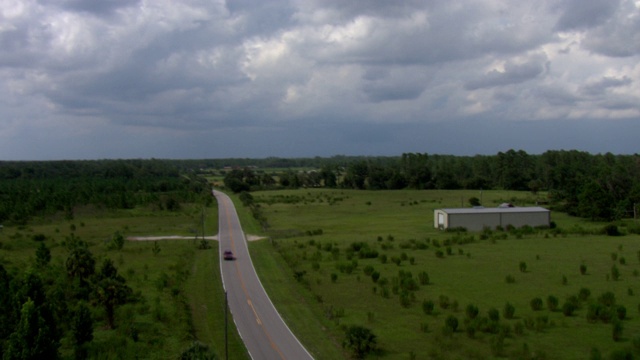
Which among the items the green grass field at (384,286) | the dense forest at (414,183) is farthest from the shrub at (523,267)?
the dense forest at (414,183)

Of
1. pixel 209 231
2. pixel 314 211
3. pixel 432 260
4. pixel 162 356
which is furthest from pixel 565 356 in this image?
pixel 314 211

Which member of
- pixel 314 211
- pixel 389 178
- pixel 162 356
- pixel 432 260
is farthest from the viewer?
pixel 389 178

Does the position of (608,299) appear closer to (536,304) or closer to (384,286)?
(536,304)

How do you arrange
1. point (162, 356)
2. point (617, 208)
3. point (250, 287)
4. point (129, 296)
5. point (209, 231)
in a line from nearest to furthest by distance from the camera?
point (162, 356) → point (129, 296) → point (250, 287) → point (209, 231) → point (617, 208)

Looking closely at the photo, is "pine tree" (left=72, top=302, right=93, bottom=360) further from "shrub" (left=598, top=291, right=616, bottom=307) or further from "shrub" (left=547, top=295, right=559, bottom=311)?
"shrub" (left=598, top=291, right=616, bottom=307)

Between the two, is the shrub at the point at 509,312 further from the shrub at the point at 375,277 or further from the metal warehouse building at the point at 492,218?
the metal warehouse building at the point at 492,218

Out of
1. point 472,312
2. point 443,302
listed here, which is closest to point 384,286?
point 443,302

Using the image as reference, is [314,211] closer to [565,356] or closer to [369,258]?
[369,258]
